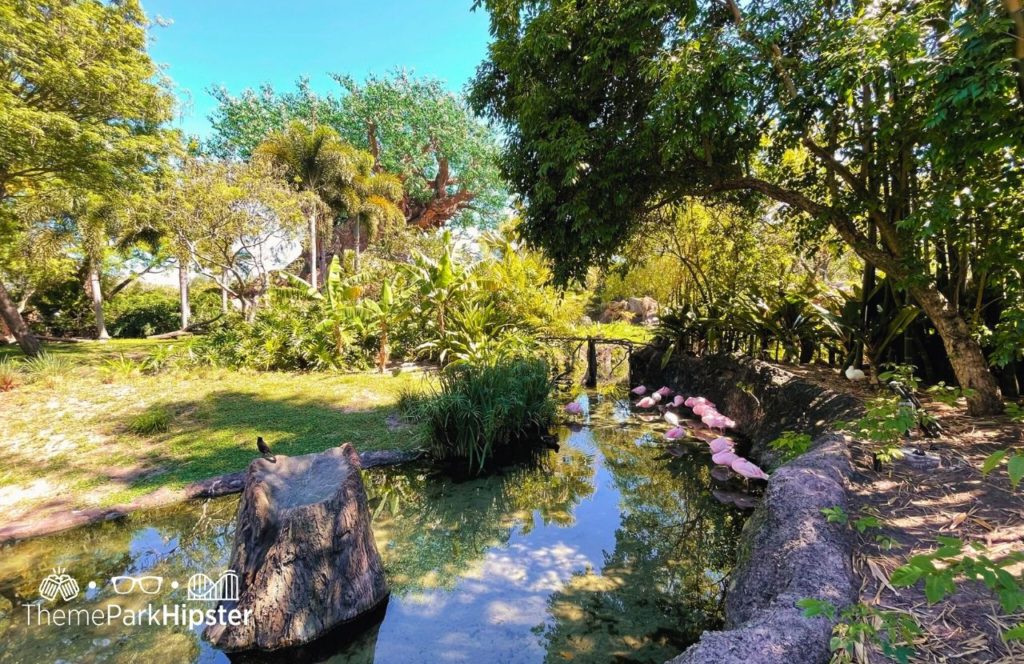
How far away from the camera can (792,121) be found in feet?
14.4

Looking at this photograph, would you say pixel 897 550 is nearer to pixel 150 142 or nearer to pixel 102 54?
pixel 150 142

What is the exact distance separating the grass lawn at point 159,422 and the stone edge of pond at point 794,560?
4.26m

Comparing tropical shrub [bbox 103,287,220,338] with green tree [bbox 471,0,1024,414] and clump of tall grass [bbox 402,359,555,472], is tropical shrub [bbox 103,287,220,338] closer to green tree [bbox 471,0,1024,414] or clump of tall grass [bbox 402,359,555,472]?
clump of tall grass [bbox 402,359,555,472]

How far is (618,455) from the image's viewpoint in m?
5.79

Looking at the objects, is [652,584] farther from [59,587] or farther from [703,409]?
[59,587]

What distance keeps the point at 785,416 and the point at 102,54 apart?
44.3ft

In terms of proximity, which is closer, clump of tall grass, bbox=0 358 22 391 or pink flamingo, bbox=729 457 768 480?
pink flamingo, bbox=729 457 768 480

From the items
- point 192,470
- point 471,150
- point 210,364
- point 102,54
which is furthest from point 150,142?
point 471,150

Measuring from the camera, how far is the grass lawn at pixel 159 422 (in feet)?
15.8

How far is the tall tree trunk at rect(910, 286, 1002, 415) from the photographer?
3.77m

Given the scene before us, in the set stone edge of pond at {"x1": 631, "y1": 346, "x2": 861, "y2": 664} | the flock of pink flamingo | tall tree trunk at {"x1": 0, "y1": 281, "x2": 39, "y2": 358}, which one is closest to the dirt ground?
stone edge of pond at {"x1": 631, "y1": 346, "x2": 861, "y2": 664}

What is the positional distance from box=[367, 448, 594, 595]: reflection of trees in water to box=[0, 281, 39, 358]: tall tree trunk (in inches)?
421

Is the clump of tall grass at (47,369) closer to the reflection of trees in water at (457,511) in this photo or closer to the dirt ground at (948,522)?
the reflection of trees in water at (457,511)

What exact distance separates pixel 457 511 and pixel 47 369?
946 centimetres
